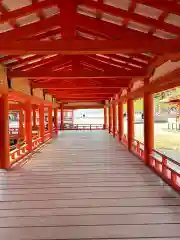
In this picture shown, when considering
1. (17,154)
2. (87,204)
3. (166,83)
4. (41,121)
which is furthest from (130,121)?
(87,204)

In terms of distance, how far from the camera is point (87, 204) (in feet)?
16.6

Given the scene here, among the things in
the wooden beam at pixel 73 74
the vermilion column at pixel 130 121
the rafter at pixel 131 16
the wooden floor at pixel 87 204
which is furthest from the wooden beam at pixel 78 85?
the rafter at pixel 131 16

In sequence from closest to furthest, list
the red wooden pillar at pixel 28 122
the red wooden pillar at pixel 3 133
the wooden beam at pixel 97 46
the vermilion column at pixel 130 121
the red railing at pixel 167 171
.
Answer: the wooden beam at pixel 97 46, the red railing at pixel 167 171, the red wooden pillar at pixel 3 133, the red wooden pillar at pixel 28 122, the vermilion column at pixel 130 121

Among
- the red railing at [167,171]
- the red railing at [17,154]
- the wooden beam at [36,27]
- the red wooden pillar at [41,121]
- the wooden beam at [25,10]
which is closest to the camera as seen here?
the wooden beam at [25,10]

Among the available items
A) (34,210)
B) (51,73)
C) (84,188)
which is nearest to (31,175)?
(84,188)

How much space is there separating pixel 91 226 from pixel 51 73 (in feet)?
19.1

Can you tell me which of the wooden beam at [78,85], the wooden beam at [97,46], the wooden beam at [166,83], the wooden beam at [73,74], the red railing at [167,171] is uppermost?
the wooden beam at [78,85]

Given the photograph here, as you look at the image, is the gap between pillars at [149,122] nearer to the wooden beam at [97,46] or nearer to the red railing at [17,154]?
the wooden beam at [97,46]

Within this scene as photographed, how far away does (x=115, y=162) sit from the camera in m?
9.30

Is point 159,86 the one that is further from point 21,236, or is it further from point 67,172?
point 21,236

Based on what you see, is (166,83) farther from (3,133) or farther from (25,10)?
(3,133)

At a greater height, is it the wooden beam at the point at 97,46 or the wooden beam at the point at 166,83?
the wooden beam at the point at 97,46

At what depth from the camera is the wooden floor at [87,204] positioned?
3.92 meters

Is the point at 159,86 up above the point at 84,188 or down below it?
above
